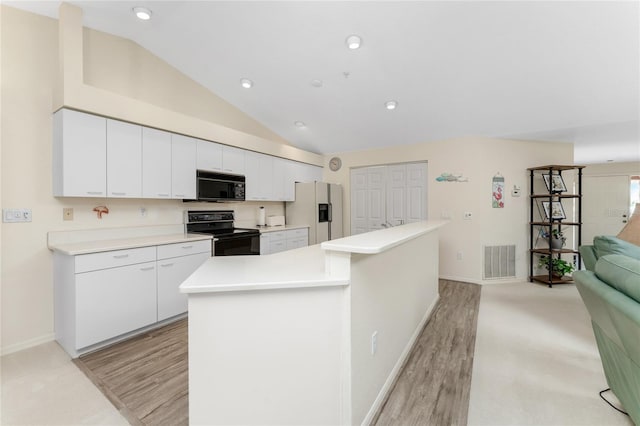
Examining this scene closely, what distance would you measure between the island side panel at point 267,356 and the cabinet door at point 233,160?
115 inches

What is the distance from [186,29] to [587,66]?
4.13m

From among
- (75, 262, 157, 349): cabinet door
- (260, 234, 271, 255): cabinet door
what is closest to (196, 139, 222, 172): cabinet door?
(260, 234, 271, 255): cabinet door

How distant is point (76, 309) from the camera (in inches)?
87.0

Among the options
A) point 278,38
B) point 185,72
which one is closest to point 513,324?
point 278,38

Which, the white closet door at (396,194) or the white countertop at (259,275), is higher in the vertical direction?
the white closet door at (396,194)

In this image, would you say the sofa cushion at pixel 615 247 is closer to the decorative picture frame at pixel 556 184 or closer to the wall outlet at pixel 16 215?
the decorative picture frame at pixel 556 184

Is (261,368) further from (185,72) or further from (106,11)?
(185,72)

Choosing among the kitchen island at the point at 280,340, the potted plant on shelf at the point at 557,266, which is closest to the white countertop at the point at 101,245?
the kitchen island at the point at 280,340

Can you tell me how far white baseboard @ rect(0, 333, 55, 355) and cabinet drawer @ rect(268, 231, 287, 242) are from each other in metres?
2.51

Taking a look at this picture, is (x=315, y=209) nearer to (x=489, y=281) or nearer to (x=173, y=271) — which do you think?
(x=173, y=271)

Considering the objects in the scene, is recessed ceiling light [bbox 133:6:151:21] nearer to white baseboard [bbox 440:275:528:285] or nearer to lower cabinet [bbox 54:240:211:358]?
lower cabinet [bbox 54:240:211:358]

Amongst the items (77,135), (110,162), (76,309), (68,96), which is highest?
(68,96)

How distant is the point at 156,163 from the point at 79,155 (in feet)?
2.17

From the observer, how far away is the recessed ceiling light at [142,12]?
2588 mm
